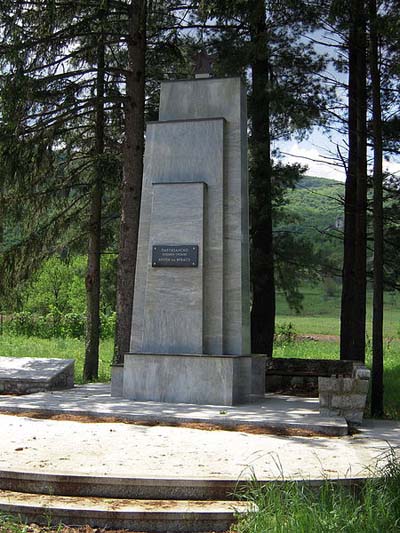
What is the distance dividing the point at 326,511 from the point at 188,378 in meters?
5.16

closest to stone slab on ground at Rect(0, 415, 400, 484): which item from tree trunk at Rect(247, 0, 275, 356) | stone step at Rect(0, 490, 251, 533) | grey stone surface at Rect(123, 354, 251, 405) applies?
stone step at Rect(0, 490, 251, 533)

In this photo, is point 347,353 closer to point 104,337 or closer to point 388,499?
point 388,499

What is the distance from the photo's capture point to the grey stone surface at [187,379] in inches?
351

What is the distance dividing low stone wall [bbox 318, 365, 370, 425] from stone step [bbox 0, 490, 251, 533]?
3.42m

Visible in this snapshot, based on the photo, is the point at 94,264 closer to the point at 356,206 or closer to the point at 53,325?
the point at 356,206

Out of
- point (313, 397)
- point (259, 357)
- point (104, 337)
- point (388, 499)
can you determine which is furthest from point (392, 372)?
point (104, 337)

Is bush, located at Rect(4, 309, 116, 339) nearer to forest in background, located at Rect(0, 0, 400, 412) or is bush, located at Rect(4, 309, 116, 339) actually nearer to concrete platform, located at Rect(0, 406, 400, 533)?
forest in background, located at Rect(0, 0, 400, 412)

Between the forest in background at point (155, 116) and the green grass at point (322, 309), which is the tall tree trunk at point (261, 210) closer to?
the forest in background at point (155, 116)

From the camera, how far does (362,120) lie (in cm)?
1145

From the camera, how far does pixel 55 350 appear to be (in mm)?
23734

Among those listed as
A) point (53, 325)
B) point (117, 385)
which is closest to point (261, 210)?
point (117, 385)

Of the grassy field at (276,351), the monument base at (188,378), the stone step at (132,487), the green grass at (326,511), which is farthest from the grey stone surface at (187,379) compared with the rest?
the green grass at (326,511)

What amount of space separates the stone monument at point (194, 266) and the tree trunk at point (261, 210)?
3.80m

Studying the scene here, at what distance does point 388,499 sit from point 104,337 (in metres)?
27.6
